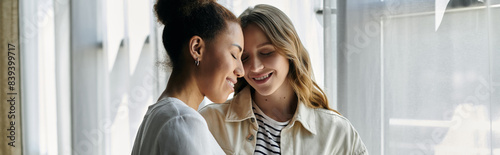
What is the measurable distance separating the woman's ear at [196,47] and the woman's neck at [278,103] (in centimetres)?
61

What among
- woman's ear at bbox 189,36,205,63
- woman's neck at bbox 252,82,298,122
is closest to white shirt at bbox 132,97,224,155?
woman's ear at bbox 189,36,205,63

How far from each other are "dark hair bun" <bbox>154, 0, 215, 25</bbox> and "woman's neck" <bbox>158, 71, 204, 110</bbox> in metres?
0.11

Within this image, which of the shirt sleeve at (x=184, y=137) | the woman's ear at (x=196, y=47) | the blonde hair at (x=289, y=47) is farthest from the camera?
the blonde hair at (x=289, y=47)

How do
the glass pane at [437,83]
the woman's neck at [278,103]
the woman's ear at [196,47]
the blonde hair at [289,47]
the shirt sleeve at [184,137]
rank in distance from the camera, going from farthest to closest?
the glass pane at [437,83] < the woman's neck at [278,103] < the blonde hair at [289,47] < the woman's ear at [196,47] < the shirt sleeve at [184,137]

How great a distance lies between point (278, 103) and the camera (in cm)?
149

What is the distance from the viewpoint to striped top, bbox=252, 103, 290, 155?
1.36m

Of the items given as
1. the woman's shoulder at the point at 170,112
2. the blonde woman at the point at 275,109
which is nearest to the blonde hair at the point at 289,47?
the blonde woman at the point at 275,109

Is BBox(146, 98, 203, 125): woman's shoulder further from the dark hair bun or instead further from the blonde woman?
the blonde woman

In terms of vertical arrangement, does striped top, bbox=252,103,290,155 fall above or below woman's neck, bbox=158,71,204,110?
below

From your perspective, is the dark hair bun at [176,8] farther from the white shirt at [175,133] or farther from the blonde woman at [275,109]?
the blonde woman at [275,109]

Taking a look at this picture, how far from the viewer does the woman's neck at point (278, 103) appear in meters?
1.48

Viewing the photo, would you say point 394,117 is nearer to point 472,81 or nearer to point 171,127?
point 472,81

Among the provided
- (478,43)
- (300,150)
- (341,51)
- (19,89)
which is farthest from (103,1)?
(478,43)

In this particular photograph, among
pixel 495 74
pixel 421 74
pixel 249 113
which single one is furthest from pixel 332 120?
pixel 495 74
